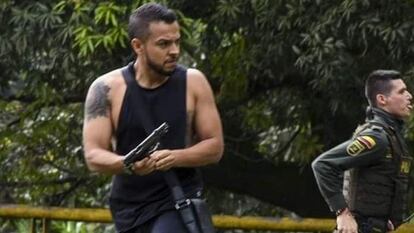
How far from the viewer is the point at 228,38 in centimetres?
1134

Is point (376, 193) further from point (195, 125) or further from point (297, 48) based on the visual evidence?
point (297, 48)

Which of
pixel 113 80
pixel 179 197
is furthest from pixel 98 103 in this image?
pixel 179 197

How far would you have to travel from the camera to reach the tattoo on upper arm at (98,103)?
634 centimetres

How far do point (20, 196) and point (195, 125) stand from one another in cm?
763

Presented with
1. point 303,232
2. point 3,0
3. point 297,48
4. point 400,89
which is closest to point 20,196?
point 3,0

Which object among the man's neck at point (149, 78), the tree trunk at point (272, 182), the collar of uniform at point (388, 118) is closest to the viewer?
the man's neck at point (149, 78)

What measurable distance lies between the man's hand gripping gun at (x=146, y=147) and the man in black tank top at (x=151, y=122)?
115 millimetres

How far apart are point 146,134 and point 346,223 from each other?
4.23 feet

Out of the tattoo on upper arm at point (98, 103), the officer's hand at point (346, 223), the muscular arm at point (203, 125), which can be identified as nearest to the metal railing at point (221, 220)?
the officer's hand at point (346, 223)

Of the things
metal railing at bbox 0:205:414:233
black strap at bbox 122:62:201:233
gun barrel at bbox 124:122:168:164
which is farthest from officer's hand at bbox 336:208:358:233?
metal railing at bbox 0:205:414:233

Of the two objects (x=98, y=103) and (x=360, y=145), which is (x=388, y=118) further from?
(x=98, y=103)

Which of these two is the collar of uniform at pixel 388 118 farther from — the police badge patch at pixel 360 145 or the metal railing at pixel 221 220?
the metal railing at pixel 221 220

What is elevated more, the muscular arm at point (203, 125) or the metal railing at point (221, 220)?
the muscular arm at point (203, 125)

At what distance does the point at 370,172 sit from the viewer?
7.08 meters
